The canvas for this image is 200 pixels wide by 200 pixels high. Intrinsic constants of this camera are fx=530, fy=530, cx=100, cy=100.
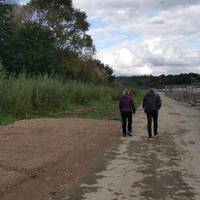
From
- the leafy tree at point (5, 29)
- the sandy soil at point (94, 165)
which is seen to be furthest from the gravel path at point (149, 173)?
the leafy tree at point (5, 29)

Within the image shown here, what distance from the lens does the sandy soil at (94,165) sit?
30.8 ft

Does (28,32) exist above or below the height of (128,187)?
above

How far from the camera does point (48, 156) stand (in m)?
13.3

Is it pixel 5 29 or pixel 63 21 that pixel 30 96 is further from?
→ pixel 63 21

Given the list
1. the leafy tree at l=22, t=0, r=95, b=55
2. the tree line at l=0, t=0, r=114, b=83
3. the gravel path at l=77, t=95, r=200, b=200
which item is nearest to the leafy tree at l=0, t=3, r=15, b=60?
the tree line at l=0, t=0, r=114, b=83

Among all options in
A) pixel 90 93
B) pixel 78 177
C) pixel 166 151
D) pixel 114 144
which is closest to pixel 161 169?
pixel 78 177

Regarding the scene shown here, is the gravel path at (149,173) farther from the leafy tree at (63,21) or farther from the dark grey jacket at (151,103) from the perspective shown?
the leafy tree at (63,21)

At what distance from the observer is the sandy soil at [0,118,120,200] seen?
381 inches

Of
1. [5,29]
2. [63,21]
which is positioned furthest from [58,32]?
[5,29]

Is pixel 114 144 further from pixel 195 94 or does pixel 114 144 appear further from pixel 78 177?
pixel 195 94

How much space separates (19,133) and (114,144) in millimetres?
3341

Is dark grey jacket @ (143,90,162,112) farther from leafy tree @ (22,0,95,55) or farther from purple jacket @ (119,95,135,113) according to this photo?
leafy tree @ (22,0,95,55)

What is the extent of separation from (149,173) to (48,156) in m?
3.09

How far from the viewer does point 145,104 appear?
63.1ft
